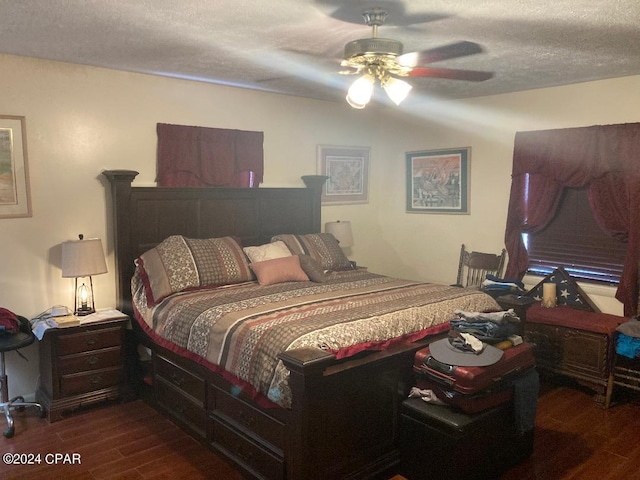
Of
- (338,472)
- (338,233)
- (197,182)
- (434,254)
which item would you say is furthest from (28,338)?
(434,254)

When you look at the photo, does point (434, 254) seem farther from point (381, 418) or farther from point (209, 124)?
point (381, 418)

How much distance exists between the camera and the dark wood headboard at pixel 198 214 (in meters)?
3.91

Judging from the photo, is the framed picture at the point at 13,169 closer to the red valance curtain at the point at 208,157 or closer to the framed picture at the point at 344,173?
the red valance curtain at the point at 208,157

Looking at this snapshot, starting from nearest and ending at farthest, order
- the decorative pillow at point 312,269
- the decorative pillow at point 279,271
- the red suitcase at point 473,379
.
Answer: the red suitcase at point 473,379, the decorative pillow at point 279,271, the decorative pillow at point 312,269

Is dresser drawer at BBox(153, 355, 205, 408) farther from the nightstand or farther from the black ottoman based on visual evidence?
the black ottoman

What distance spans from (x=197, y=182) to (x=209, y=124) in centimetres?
51

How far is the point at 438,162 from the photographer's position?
211 inches

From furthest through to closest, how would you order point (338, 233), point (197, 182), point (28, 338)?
point (338, 233) → point (197, 182) → point (28, 338)

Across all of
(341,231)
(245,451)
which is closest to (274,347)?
(245,451)

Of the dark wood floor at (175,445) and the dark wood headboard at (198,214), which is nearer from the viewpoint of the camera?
the dark wood floor at (175,445)

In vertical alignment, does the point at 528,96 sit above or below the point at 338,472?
above

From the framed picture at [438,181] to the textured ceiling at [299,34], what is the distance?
1.24 m

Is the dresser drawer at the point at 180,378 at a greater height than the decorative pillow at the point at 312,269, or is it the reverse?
the decorative pillow at the point at 312,269

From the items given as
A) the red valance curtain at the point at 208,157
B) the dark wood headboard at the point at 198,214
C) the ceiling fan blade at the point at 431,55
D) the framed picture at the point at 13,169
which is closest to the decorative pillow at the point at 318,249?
the dark wood headboard at the point at 198,214
